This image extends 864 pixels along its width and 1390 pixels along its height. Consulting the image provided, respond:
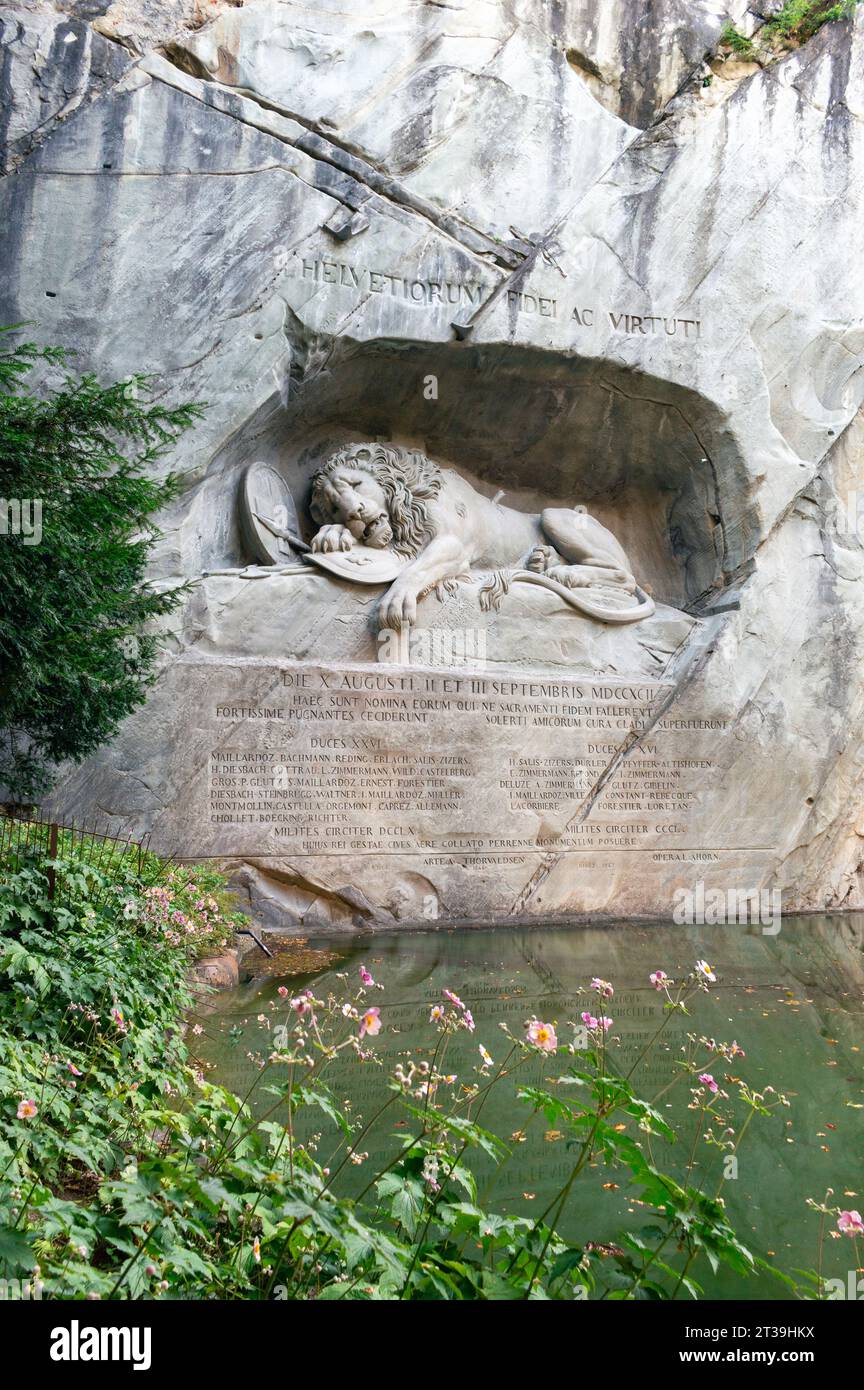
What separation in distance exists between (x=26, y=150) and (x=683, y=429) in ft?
20.2

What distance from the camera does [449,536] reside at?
30.8 ft

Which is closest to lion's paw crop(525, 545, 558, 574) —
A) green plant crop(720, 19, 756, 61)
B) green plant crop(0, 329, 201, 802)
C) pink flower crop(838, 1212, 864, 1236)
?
green plant crop(0, 329, 201, 802)

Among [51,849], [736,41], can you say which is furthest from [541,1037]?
[736,41]

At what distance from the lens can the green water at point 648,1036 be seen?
3.31m

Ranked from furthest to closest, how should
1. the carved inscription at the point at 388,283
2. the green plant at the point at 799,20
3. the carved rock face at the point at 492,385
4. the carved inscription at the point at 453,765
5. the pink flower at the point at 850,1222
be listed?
the green plant at the point at 799,20, the carved inscription at the point at 388,283, the carved inscription at the point at 453,765, the carved rock face at the point at 492,385, the pink flower at the point at 850,1222

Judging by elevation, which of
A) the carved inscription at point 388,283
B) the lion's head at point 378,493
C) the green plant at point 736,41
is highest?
the green plant at point 736,41

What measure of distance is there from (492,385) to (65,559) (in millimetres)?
5581

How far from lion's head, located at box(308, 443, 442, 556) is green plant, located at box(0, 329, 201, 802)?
3.05 m

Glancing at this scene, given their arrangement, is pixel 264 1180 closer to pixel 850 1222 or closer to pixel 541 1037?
pixel 541 1037

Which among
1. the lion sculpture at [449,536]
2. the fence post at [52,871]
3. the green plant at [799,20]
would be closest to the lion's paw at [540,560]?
the lion sculpture at [449,536]

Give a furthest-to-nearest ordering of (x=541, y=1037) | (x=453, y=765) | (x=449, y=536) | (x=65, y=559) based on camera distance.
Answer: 1. (x=449, y=536)
2. (x=453, y=765)
3. (x=65, y=559)
4. (x=541, y=1037)

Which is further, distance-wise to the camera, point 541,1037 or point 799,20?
point 799,20

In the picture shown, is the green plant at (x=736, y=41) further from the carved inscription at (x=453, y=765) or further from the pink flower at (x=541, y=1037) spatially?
the pink flower at (x=541, y=1037)
